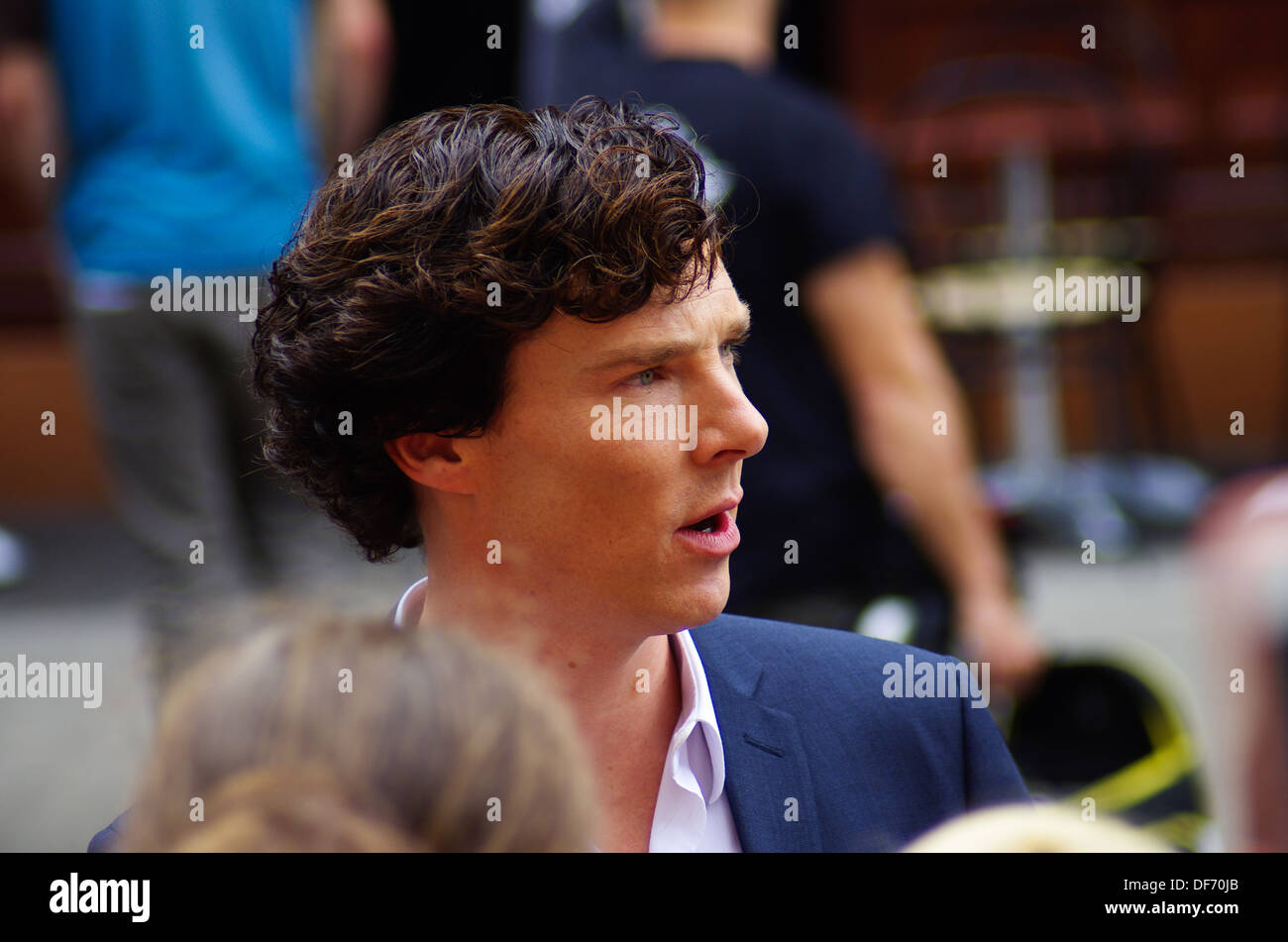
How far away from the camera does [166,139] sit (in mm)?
3508

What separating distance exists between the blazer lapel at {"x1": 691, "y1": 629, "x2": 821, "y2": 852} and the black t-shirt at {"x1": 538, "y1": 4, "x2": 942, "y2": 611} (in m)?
1.08

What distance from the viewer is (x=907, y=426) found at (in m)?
3.15

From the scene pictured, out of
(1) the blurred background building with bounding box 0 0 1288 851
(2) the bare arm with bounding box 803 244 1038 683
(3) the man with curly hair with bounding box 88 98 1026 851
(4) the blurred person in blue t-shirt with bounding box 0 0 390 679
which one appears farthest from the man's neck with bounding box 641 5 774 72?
(1) the blurred background building with bounding box 0 0 1288 851

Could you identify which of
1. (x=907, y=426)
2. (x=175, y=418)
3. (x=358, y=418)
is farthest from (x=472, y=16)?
(x=358, y=418)

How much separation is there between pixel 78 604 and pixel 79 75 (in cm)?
256

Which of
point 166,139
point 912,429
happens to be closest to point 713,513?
point 912,429

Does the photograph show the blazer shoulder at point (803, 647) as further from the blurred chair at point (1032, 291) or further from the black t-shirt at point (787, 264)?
the blurred chair at point (1032, 291)

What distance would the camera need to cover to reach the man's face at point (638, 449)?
1783 millimetres

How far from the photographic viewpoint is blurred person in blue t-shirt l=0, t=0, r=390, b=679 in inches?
136

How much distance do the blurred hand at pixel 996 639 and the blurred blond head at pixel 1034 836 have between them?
184 centimetres

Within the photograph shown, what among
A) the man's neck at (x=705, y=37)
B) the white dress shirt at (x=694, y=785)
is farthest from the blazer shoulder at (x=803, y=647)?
the man's neck at (x=705, y=37)

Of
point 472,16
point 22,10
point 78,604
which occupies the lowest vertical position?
point 78,604
